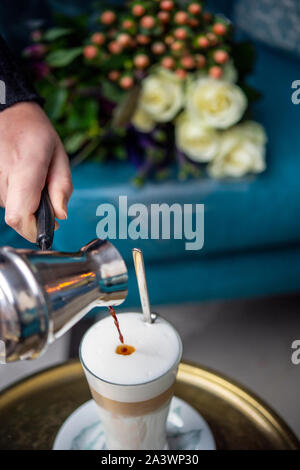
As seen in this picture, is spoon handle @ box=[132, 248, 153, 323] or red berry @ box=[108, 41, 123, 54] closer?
spoon handle @ box=[132, 248, 153, 323]

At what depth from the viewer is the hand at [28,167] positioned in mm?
539

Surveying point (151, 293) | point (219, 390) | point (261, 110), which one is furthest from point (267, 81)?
point (219, 390)

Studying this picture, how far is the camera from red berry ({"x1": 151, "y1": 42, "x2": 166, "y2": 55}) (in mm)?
1064

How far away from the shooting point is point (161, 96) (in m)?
1.04

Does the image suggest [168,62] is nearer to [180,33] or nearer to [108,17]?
[180,33]

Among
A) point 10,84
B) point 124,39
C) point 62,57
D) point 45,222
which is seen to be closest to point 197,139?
point 124,39

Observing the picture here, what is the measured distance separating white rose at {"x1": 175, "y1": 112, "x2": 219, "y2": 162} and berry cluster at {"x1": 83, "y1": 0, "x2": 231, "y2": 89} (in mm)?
126

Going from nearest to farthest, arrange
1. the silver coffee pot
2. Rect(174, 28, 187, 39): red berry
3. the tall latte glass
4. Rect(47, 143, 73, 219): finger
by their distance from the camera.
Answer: the silver coffee pot → the tall latte glass → Rect(47, 143, 73, 219): finger → Rect(174, 28, 187, 39): red berry

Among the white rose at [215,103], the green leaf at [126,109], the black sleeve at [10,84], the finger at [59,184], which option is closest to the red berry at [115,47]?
the green leaf at [126,109]

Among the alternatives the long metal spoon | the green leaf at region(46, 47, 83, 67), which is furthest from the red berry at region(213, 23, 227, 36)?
the long metal spoon

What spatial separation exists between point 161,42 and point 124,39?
10 cm

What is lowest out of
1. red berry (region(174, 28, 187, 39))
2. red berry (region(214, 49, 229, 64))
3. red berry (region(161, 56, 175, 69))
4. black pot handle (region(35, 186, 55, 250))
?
black pot handle (region(35, 186, 55, 250))

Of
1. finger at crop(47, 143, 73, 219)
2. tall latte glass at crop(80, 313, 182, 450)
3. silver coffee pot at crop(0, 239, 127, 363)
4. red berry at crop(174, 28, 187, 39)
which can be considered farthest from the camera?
red berry at crop(174, 28, 187, 39)

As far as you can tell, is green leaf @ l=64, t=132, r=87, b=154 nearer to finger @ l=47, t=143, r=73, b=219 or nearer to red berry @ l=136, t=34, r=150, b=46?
red berry @ l=136, t=34, r=150, b=46
